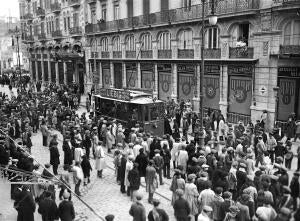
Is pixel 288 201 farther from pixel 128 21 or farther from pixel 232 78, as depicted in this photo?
pixel 128 21

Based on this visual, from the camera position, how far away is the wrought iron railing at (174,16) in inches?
859

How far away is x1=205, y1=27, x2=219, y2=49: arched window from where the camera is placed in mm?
24391

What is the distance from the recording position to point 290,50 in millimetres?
19031

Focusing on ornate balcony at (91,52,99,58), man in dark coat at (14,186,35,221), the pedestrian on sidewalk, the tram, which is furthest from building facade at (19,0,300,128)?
man in dark coat at (14,186,35,221)

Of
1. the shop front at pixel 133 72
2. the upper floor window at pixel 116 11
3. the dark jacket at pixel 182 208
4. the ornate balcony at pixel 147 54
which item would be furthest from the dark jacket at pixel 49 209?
the upper floor window at pixel 116 11

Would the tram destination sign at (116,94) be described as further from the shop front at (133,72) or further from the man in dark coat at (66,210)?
the shop front at (133,72)

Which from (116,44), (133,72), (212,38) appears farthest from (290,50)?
(116,44)

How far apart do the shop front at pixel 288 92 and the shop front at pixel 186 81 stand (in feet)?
24.8

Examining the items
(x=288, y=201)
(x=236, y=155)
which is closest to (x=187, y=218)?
(x=288, y=201)

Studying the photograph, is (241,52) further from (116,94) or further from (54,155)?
(54,155)

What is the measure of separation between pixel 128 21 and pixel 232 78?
45.7ft

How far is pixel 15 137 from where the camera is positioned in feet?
61.2

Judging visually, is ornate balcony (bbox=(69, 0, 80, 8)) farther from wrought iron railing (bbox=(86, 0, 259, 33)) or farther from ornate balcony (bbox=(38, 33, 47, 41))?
ornate balcony (bbox=(38, 33, 47, 41))

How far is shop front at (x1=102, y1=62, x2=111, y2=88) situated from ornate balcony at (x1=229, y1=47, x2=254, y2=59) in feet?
58.8
